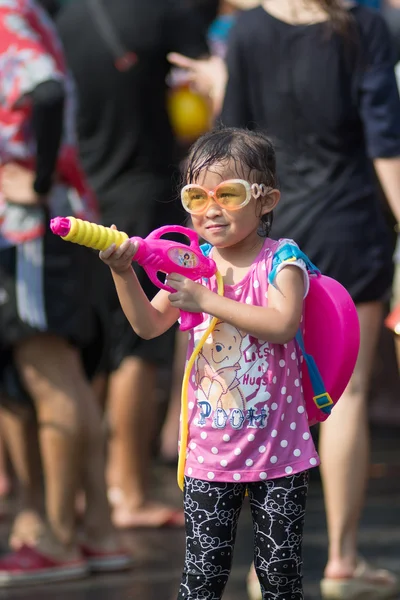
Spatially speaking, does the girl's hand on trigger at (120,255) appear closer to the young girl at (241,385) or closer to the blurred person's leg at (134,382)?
the young girl at (241,385)

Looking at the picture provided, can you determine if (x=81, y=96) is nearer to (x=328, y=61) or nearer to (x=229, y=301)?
(x=328, y=61)

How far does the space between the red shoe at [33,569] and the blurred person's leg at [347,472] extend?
927mm

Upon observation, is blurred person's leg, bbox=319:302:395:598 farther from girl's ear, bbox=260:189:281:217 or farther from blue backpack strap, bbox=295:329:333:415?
girl's ear, bbox=260:189:281:217

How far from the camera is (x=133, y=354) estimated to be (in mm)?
5465

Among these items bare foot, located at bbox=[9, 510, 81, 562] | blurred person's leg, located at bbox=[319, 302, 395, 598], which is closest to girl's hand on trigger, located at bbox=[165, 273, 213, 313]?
blurred person's leg, located at bbox=[319, 302, 395, 598]

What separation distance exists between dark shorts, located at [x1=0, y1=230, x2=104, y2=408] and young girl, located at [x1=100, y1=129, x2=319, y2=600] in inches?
57.4

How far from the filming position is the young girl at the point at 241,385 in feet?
9.64

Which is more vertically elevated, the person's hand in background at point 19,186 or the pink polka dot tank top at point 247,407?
the person's hand in background at point 19,186

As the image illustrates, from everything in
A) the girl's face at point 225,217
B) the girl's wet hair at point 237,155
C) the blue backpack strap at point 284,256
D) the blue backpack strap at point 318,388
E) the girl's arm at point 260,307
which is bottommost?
the blue backpack strap at point 318,388

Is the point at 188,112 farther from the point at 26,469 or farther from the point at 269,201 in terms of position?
the point at 269,201

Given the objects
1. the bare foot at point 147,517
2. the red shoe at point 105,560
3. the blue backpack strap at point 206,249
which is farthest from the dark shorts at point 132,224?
the blue backpack strap at point 206,249

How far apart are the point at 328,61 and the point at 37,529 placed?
1854mm

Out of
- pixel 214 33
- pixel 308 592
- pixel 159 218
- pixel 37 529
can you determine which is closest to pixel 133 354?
pixel 159 218

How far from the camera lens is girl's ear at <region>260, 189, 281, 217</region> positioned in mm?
3012
